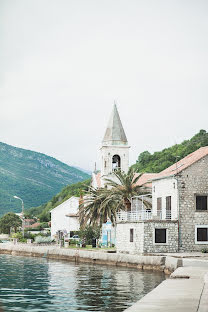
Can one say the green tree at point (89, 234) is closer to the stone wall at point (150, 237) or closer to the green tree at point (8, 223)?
the stone wall at point (150, 237)

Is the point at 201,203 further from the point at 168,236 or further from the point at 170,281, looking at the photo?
the point at 170,281

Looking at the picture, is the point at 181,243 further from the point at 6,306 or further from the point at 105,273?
the point at 6,306

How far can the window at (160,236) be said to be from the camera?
4049 cm

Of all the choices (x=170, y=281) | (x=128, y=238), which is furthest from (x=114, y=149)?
(x=170, y=281)

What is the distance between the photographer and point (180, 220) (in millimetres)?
41031

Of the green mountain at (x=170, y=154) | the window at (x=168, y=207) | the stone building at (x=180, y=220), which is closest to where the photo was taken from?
the stone building at (x=180, y=220)

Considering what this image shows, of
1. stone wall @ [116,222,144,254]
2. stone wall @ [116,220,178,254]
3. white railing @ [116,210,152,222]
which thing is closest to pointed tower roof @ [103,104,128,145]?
white railing @ [116,210,152,222]

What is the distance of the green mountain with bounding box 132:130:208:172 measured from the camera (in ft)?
318

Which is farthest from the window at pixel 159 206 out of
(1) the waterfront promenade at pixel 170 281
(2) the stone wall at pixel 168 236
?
(1) the waterfront promenade at pixel 170 281

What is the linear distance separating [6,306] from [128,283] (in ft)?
27.4

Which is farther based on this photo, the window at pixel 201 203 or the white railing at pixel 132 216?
the white railing at pixel 132 216

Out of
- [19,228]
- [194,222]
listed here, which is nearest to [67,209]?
[19,228]

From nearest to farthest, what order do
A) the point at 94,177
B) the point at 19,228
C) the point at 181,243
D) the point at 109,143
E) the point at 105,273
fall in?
the point at 105,273, the point at 181,243, the point at 109,143, the point at 94,177, the point at 19,228

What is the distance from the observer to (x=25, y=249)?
174 feet
